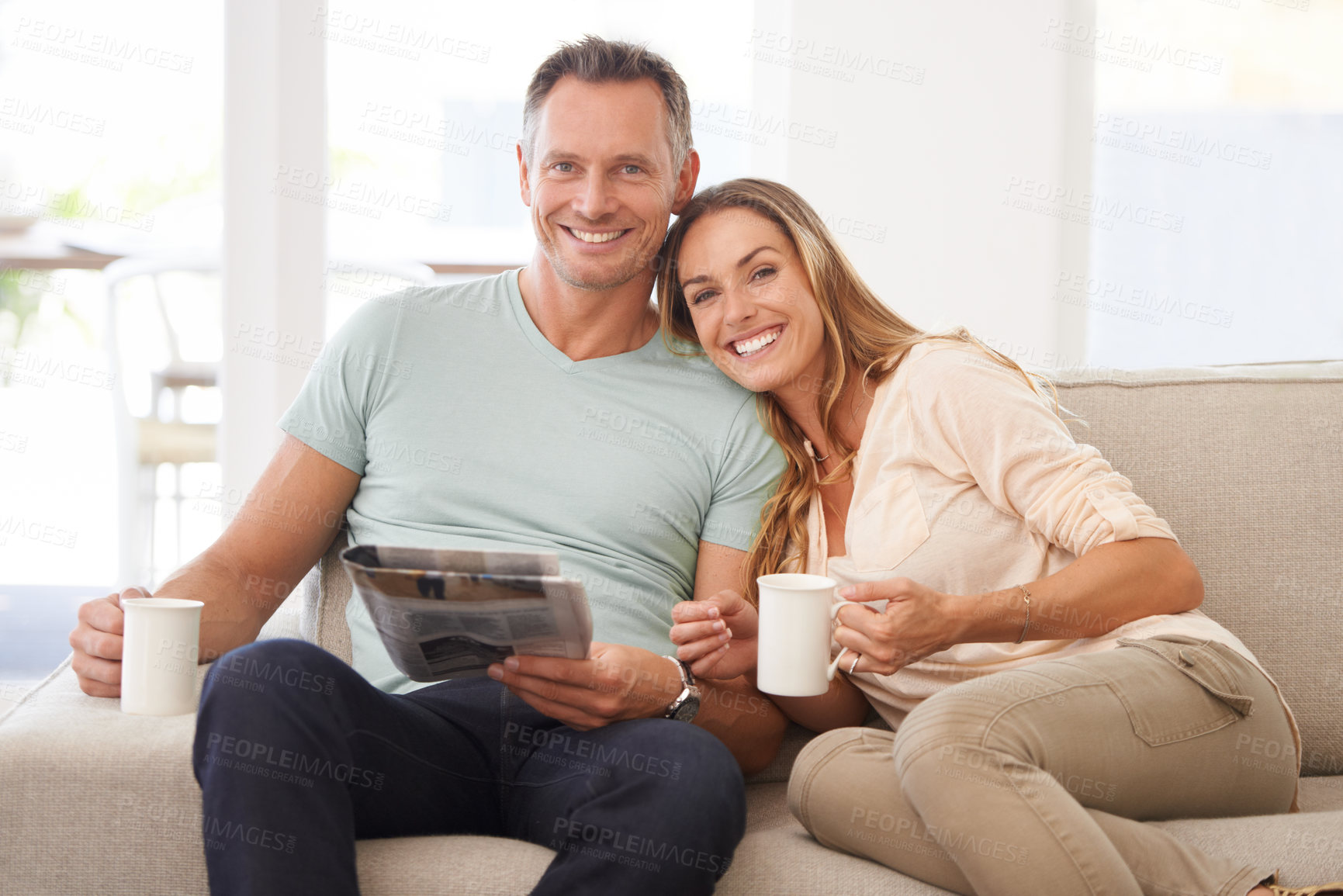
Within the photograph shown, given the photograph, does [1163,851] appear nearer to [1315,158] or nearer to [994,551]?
[994,551]

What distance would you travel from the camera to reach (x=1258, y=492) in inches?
64.5

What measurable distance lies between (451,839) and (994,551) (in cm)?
79

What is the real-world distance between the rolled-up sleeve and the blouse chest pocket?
60 millimetres

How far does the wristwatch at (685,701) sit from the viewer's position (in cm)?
133

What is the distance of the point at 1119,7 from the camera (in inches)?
131

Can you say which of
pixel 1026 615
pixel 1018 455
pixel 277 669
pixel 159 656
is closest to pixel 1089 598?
pixel 1026 615

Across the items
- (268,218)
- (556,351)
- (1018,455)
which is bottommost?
(1018,455)

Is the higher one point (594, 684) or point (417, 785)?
point (594, 684)

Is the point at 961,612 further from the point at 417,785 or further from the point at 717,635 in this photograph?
the point at 417,785

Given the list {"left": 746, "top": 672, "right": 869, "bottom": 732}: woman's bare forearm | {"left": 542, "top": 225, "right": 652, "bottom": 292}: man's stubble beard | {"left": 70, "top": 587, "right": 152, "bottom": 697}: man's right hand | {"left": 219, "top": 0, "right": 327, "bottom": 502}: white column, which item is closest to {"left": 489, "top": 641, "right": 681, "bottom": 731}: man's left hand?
{"left": 746, "top": 672, "right": 869, "bottom": 732}: woman's bare forearm

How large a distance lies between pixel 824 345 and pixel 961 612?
1.64 feet

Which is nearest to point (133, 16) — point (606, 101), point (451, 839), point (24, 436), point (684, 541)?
point (24, 436)

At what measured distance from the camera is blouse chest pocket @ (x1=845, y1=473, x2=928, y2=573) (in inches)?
58.2

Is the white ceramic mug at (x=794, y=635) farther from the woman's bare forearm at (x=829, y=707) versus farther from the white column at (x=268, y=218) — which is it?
the white column at (x=268, y=218)
